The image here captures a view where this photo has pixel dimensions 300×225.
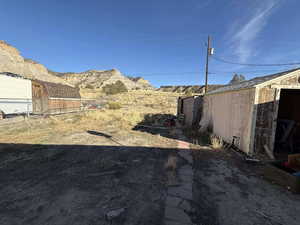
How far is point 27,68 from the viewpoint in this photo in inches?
1414

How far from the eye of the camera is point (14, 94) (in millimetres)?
14828

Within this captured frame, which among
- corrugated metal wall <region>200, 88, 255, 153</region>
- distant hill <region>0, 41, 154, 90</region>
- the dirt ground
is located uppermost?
distant hill <region>0, 41, 154, 90</region>

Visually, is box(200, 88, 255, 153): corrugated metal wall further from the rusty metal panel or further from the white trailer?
the white trailer

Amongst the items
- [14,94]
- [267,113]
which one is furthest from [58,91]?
[267,113]

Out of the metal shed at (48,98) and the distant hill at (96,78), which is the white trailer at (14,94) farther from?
the distant hill at (96,78)

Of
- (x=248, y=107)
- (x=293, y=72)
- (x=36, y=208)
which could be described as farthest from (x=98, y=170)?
(x=293, y=72)

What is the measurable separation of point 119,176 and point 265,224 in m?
3.04

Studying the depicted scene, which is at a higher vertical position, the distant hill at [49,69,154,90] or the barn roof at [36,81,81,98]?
the distant hill at [49,69,154,90]

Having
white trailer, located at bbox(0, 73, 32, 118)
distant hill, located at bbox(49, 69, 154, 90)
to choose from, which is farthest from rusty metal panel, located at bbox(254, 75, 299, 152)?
distant hill, located at bbox(49, 69, 154, 90)

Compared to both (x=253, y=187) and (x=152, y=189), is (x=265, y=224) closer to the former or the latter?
(x=253, y=187)

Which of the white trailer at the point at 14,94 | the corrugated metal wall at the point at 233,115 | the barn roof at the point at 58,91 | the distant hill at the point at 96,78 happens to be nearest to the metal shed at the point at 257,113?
the corrugated metal wall at the point at 233,115

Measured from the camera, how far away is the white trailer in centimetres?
1349

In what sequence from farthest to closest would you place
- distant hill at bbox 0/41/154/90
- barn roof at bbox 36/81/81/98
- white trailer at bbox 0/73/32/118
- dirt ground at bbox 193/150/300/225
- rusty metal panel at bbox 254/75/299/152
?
distant hill at bbox 0/41/154/90 → barn roof at bbox 36/81/81/98 → white trailer at bbox 0/73/32/118 → rusty metal panel at bbox 254/75/299/152 → dirt ground at bbox 193/150/300/225

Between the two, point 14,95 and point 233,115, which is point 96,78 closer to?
point 14,95
